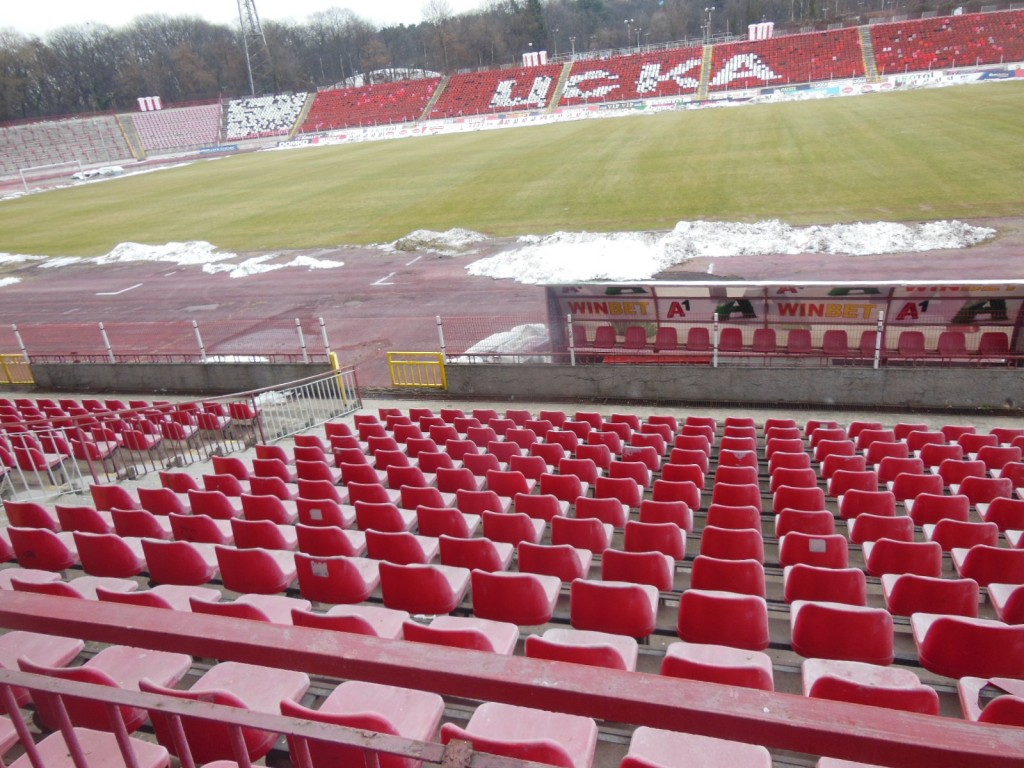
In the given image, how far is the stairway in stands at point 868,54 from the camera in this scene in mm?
62219

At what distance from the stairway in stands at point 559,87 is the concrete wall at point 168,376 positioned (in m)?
61.5

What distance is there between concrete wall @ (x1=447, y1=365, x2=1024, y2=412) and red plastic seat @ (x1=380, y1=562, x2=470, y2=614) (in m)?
8.92

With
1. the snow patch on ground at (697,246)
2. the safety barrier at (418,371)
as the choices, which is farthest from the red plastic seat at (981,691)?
the snow patch on ground at (697,246)

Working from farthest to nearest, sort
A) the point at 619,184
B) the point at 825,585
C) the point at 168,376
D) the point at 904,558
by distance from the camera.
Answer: the point at 619,184 → the point at 168,376 → the point at 904,558 → the point at 825,585

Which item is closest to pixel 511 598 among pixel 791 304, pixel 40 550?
pixel 40 550

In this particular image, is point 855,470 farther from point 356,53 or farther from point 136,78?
point 356,53

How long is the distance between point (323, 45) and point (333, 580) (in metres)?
151

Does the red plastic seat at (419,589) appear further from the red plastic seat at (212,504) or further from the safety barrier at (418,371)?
the safety barrier at (418,371)

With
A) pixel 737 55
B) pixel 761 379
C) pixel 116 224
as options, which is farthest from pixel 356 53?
pixel 761 379

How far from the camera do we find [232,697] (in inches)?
116

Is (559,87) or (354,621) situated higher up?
(559,87)

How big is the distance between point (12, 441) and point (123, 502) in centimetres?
397

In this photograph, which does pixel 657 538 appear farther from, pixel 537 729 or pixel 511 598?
pixel 537 729

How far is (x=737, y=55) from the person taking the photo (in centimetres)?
7275
